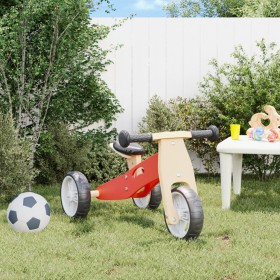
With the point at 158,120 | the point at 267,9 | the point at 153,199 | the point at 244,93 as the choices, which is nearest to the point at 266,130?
the point at 244,93

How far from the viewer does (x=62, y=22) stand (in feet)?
23.4

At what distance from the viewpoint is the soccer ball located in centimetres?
493

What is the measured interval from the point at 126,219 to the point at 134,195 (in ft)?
0.73

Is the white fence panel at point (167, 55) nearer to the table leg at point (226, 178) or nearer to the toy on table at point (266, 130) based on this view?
the toy on table at point (266, 130)

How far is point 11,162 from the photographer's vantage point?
616cm

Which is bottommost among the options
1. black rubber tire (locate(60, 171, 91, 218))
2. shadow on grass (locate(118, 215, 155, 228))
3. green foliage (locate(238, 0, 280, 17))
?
shadow on grass (locate(118, 215, 155, 228))

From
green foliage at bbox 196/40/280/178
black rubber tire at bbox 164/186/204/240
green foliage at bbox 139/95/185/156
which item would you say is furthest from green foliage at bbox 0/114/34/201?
green foliage at bbox 196/40/280/178

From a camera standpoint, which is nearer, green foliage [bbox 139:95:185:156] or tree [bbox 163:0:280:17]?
green foliage [bbox 139:95:185:156]

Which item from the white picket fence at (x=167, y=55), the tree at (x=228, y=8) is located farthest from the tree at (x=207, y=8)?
the white picket fence at (x=167, y=55)

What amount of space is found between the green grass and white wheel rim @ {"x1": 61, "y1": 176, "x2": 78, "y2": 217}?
91 mm

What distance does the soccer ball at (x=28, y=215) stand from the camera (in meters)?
4.93

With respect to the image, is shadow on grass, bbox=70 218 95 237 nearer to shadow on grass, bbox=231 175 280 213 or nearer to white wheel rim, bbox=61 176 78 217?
white wheel rim, bbox=61 176 78 217

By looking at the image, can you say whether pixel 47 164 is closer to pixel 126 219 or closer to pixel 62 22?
pixel 62 22

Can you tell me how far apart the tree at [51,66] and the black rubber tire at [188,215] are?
2706mm
